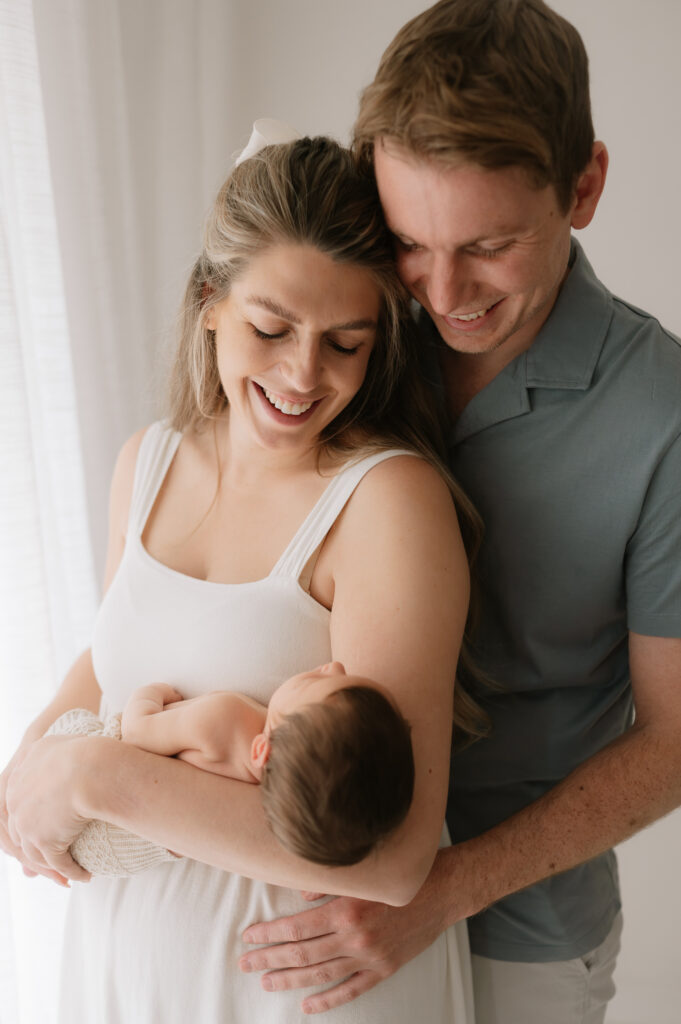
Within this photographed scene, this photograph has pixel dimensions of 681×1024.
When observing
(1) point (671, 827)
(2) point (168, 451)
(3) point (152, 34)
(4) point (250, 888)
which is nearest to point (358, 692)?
(4) point (250, 888)

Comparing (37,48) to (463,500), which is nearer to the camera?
(463,500)

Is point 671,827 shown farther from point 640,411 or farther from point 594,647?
A: point 640,411

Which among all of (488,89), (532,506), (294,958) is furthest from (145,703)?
(488,89)

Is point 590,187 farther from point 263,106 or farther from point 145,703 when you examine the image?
point 263,106

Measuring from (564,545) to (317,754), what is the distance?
0.59 metres

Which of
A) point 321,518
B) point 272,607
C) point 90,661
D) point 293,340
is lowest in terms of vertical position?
point 90,661

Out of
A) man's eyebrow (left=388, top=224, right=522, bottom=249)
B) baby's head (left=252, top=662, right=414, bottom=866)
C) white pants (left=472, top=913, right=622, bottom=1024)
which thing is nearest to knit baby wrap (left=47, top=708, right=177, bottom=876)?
baby's head (left=252, top=662, right=414, bottom=866)

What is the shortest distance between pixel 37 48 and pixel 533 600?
4.79 feet

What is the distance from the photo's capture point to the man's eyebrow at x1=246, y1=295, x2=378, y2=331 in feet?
4.26

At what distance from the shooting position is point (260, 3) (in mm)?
2617

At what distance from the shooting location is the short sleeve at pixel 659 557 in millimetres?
1374

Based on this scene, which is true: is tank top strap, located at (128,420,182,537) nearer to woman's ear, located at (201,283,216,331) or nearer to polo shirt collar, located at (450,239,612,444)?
woman's ear, located at (201,283,216,331)

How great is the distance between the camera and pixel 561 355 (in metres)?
1.41

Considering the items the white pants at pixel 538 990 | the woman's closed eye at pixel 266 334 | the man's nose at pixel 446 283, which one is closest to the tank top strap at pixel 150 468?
the woman's closed eye at pixel 266 334
